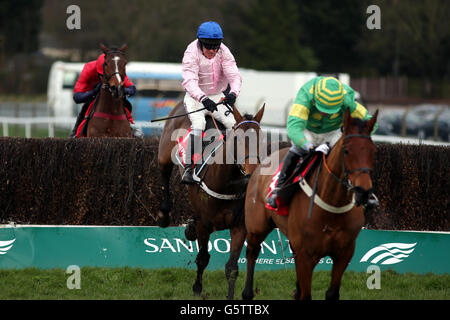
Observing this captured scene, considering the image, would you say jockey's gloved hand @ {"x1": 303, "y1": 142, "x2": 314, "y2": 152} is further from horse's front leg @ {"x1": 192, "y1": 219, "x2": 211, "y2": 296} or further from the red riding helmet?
the red riding helmet

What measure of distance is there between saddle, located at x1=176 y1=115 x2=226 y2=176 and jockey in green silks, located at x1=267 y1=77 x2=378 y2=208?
1.25 metres

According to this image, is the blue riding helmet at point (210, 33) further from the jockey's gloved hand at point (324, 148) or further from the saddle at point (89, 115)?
the saddle at point (89, 115)

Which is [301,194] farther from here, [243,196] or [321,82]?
[243,196]

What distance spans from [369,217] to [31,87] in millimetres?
44482

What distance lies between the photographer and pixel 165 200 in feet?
27.8

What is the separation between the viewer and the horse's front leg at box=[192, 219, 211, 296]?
732cm

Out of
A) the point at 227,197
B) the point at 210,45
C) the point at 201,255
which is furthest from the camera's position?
the point at 210,45

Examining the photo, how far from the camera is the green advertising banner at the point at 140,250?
8.04 metres

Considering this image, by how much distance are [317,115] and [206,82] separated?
2059 mm

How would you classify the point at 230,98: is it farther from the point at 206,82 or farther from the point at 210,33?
the point at 210,33

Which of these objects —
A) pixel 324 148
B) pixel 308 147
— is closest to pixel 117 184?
pixel 308 147

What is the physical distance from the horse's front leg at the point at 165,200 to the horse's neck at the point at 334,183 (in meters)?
2.98

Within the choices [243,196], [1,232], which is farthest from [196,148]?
[1,232]

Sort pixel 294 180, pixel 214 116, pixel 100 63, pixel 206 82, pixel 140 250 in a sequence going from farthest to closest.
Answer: pixel 100 63
pixel 140 250
pixel 206 82
pixel 214 116
pixel 294 180
